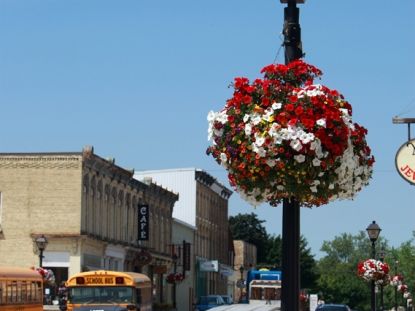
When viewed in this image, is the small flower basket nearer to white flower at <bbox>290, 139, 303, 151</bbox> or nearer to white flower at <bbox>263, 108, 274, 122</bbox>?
white flower at <bbox>263, 108, 274, 122</bbox>

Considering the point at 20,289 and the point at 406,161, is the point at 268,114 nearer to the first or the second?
the point at 406,161

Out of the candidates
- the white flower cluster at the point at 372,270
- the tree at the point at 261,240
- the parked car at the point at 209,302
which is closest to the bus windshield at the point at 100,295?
the white flower cluster at the point at 372,270

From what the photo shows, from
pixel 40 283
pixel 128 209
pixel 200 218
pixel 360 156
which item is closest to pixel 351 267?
pixel 200 218

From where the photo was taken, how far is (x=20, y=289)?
113 feet

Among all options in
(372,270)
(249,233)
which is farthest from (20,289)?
(249,233)

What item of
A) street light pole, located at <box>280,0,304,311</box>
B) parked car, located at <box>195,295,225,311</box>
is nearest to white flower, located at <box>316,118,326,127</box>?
street light pole, located at <box>280,0,304,311</box>

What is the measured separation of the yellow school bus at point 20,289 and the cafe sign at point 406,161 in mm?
19231

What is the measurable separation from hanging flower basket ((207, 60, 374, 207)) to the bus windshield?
2300 centimetres

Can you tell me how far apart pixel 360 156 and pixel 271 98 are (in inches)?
45.8

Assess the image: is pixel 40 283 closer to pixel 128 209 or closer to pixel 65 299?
pixel 65 299

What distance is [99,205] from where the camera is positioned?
194ft

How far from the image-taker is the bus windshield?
33.2 metres

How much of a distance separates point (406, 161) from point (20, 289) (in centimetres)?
2162

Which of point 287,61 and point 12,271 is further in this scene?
point 12,271
